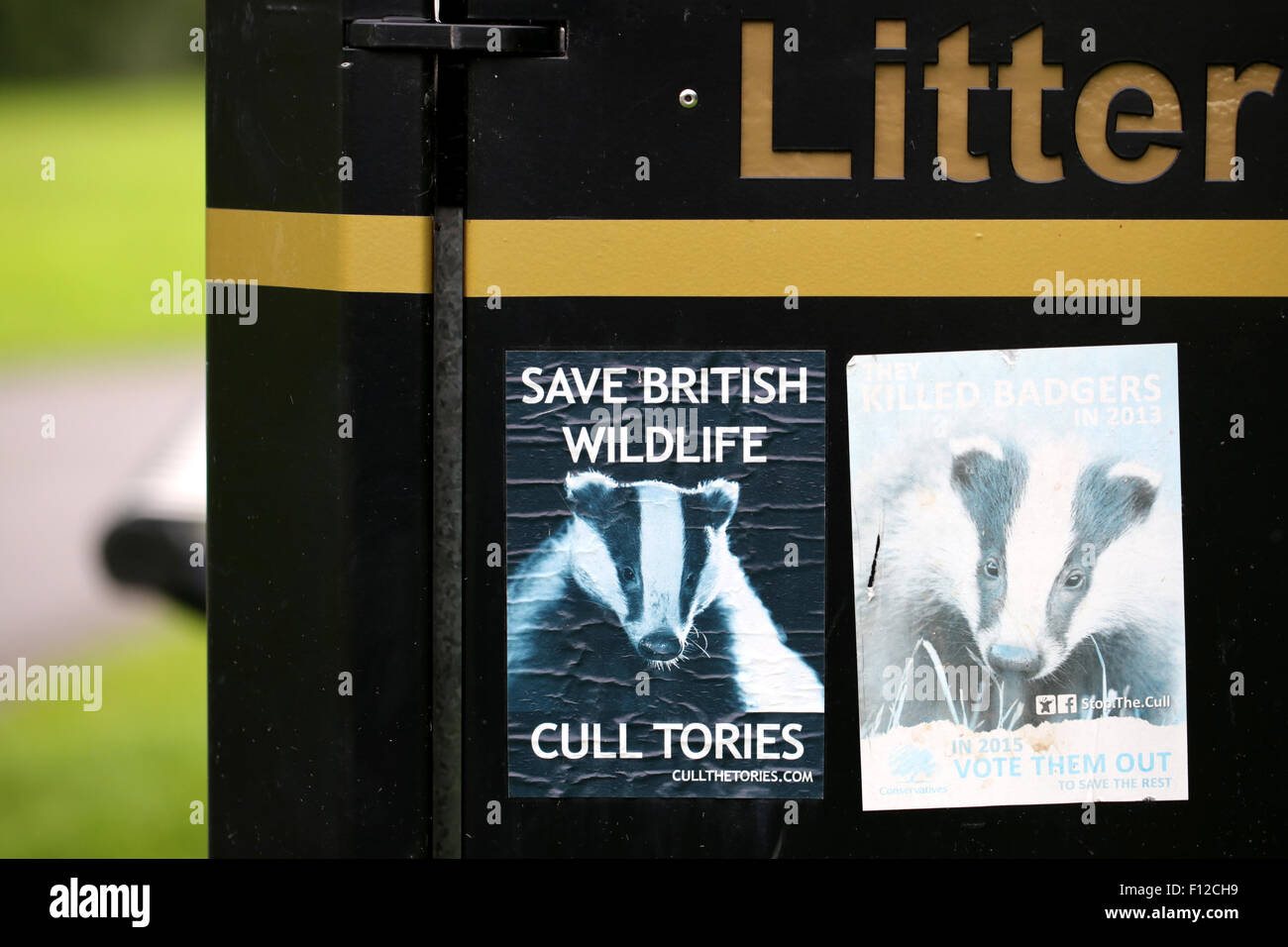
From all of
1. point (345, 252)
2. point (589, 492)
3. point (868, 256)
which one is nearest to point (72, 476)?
point (345, 252)

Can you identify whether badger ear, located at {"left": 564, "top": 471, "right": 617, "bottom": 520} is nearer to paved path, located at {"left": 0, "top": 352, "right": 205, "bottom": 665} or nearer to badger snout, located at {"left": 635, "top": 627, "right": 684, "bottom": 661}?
badger snout, located at {"left": 635, "top": 627, "right": 684, "bottom": 661}

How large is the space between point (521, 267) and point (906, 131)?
66 centimetres

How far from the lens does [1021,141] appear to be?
1855 mm

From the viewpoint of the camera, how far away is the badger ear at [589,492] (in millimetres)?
1883

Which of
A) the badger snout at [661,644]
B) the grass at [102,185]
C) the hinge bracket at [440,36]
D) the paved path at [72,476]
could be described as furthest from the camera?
the paved path at [72,476]

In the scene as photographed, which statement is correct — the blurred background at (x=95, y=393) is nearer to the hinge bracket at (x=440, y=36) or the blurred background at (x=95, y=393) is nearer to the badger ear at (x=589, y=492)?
the hinge bracket at (x=440, y=36)

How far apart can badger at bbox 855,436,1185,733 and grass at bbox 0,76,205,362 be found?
155cm

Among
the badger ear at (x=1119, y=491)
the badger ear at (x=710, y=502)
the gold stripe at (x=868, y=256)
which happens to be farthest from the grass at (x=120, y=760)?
Answer: the badger ear at (x=1119, y=491)

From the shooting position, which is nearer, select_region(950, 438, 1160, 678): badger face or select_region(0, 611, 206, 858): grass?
select_region(950, 438, 1160, 678): badger face

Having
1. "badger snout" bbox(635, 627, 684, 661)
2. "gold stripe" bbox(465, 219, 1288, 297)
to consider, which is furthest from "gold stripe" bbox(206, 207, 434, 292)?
"badger snout" bbox(635, 627, 684, 661)

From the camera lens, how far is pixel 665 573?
74.5 inches

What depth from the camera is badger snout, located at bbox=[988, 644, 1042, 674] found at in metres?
1.90

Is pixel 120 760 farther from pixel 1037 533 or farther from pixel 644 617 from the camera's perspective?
pixel 1037 533

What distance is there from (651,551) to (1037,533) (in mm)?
639
